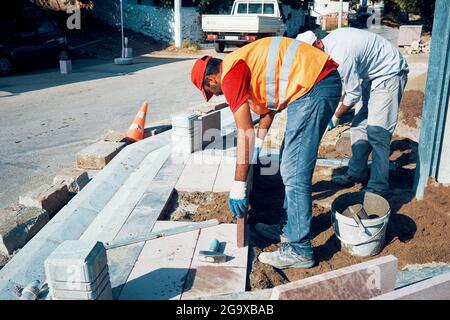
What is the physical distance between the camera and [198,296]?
9.08 ft

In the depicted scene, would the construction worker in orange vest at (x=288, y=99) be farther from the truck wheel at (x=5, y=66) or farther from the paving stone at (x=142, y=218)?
the truck wheel at (x=5, y=66)

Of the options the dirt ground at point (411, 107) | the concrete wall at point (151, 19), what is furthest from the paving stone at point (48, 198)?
the concrete wall at point (151, 19)

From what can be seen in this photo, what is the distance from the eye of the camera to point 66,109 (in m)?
8.80

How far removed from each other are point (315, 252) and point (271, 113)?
3.97ft

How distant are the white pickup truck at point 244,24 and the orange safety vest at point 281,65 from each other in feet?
46.9

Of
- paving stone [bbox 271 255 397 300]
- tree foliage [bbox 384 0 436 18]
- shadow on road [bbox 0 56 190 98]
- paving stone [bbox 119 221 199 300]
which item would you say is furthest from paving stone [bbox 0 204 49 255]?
tree foliage [bbox 384 0 436 18]

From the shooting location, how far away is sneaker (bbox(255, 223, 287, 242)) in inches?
143

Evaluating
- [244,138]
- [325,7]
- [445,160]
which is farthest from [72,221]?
[325,7]

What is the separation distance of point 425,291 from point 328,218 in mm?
1599

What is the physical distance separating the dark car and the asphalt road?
1.50 feet

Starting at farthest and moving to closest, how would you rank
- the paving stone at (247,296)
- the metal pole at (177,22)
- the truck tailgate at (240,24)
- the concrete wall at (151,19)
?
the concrete wall at (151,19) → the metal pole at (177,22) → the truck tailgate at (240,24) → the paving stone at (247,296)

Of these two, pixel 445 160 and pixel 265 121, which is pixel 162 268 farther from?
pixel 445 160

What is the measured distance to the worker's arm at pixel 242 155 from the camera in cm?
290
